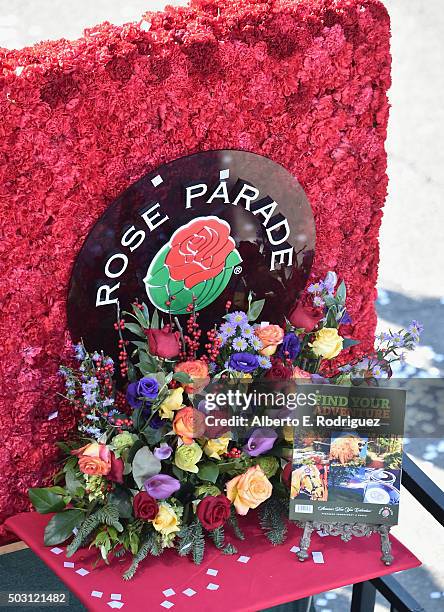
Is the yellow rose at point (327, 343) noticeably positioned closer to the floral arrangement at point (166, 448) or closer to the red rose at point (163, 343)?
the floral arrangement at point (166, 448)

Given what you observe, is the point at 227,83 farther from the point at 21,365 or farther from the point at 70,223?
the point at 21,365

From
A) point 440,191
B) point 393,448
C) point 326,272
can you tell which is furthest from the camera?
point 440,191

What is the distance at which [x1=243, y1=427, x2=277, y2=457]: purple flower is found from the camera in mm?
2939

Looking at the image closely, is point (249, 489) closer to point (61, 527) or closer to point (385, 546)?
point (385, 546)

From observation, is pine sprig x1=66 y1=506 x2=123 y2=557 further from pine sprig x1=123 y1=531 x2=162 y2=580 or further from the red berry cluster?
the red berry cluster

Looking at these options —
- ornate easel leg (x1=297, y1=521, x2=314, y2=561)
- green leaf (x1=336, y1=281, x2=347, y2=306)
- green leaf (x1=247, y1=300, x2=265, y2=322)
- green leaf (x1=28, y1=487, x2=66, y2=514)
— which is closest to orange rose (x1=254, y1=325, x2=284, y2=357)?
green leaf (x1=247, y1=300, x2=265, y2=322)

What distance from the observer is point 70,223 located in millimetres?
2924

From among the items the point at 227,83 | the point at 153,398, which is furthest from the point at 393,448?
the point at 227,83

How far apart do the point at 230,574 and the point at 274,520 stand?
0.26 meters

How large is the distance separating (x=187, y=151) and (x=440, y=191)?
4.45 metres

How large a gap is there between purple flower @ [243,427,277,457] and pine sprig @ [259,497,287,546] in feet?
0.62

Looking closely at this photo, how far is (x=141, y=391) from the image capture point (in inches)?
113

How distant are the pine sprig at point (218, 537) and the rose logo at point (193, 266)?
73cm

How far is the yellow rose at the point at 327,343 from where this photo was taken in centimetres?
316
